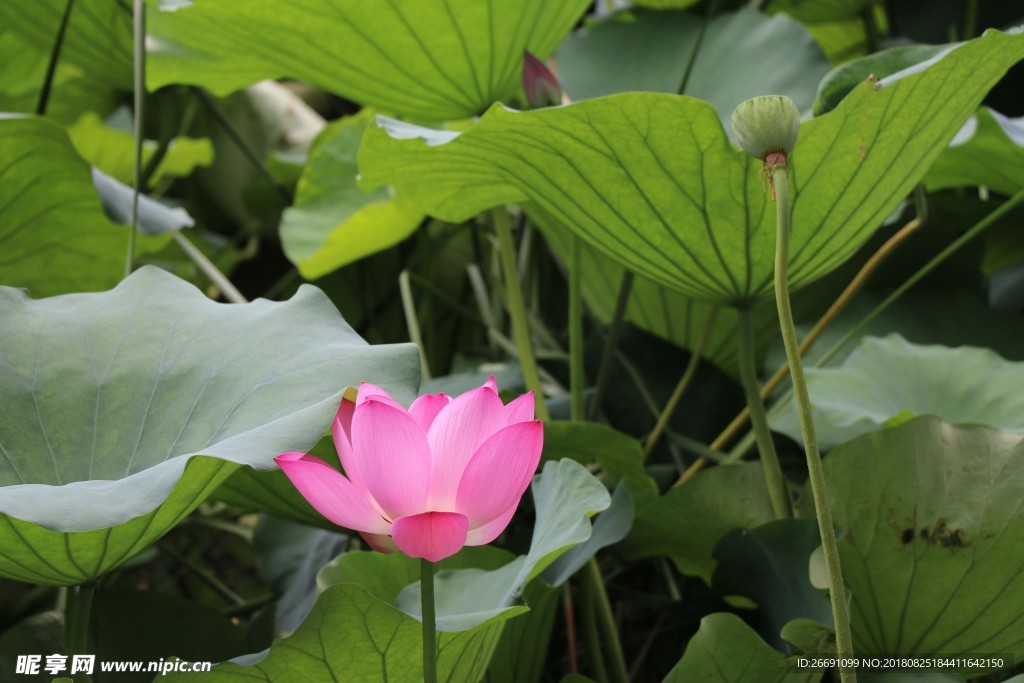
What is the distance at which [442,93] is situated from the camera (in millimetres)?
797

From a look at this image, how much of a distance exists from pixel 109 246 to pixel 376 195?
37 centimetres

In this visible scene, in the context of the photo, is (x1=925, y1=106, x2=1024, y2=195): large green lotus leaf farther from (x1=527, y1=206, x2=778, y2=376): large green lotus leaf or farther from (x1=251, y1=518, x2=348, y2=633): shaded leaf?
(x1=251, y1=518, x2=348, y2=633): shaded leaf

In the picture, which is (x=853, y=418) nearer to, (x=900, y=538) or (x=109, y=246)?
(x=900, y=538)

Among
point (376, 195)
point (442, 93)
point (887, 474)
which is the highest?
point (442, 93)

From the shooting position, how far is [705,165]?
23.5 inches

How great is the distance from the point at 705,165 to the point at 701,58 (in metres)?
0.46

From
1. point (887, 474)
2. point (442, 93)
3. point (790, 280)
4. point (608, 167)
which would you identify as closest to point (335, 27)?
point (442, 93)

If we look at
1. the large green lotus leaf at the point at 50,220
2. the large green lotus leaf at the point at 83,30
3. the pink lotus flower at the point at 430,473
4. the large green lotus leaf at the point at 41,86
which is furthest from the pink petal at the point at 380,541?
the large green lotus leaf at the point at 41,86

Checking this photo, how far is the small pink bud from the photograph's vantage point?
747 mm

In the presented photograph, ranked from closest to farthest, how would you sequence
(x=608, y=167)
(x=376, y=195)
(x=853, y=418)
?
1. (x=608, y=167)
2. (x=853, y=418)
3. (x=376, y=195)

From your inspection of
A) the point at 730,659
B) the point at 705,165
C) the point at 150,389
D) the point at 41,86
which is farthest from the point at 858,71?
the point at 41,86

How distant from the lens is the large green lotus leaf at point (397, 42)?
74 cm

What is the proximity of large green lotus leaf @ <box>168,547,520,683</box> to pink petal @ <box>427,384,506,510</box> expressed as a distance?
67mm

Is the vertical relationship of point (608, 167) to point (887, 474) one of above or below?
above
